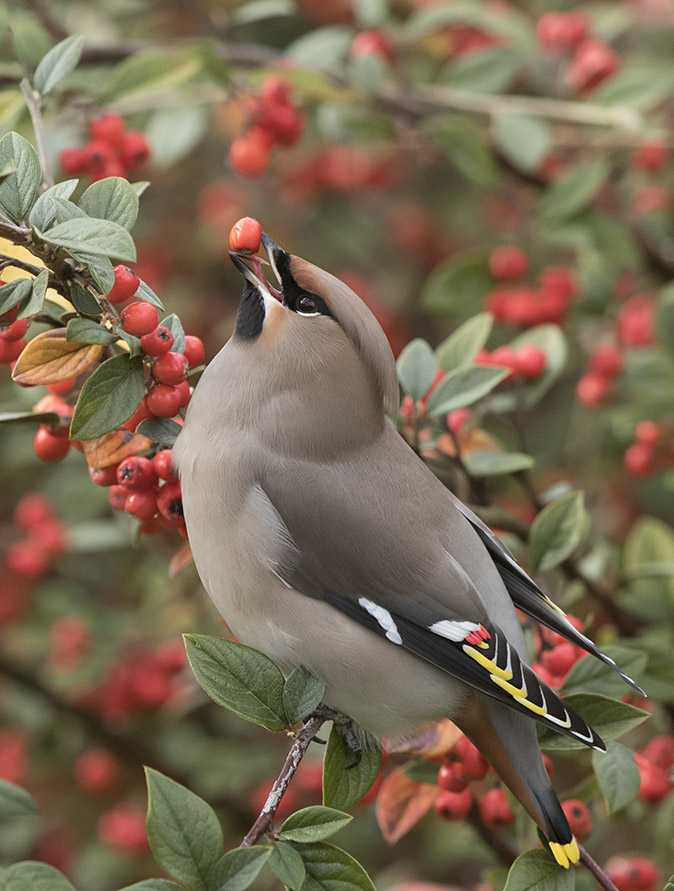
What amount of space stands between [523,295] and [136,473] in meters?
1.46

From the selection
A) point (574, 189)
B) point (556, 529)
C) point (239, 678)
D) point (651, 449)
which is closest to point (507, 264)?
point (574, 189)

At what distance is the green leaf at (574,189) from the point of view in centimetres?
278

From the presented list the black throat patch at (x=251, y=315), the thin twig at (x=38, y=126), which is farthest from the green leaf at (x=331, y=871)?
the thin twig at (x=38, y=126)

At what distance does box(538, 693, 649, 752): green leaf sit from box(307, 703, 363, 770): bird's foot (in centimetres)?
33

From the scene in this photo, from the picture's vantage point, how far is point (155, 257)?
3824 millimetres

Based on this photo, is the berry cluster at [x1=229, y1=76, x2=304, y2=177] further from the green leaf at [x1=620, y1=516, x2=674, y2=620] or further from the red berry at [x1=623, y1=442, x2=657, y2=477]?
the green leaf at [x1=620, y1=516, x2=674, y2=620]

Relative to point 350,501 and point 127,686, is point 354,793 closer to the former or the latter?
point 350,501

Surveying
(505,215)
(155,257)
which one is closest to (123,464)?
(155,257)

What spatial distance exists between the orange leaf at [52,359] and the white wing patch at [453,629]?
700 millimetres

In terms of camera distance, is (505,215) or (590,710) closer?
(590,710)

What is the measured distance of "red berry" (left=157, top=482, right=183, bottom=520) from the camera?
1.77 meters

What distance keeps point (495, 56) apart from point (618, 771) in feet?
6.22

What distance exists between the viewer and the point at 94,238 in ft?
4.34

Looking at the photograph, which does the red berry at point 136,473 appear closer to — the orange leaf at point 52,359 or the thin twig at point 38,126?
the orange leaf at point 52,359
